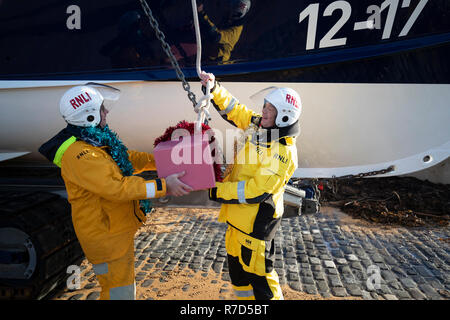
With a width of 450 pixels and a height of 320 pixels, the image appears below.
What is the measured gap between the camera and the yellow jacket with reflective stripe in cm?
192

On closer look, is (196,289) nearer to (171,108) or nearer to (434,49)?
(171,108)

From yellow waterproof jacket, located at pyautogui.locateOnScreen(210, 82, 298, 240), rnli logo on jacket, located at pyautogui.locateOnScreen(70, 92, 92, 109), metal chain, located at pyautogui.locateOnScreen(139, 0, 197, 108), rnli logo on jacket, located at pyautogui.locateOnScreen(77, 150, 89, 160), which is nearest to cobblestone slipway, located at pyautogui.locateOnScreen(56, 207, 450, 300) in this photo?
yellow waterproof jacket, located at pyautogui.locateOnScreen(210, 82, 298, 240)

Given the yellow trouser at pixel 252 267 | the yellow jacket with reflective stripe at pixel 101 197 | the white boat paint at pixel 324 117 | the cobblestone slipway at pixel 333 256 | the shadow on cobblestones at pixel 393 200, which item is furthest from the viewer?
the shadow on cobblestones at pixel 393 200

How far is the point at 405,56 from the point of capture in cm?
307

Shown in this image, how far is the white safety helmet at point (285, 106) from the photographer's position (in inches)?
82.9

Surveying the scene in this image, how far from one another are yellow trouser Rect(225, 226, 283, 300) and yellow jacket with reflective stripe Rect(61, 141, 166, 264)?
69cm

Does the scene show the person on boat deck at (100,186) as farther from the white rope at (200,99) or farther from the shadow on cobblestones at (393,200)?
the shadow on cobblestones at (393,200)

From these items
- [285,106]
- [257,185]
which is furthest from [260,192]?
[285,106]

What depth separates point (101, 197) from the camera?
2.12 meters

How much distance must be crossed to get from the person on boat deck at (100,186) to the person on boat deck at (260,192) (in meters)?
0.42

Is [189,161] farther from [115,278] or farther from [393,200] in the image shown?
[393,200]

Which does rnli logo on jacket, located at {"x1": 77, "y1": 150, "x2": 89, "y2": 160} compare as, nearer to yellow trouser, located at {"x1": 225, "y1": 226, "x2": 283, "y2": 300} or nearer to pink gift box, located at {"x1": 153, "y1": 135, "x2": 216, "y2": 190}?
pink gift box, located at {"x1": 153, "y1": 135, "x2": 216, "y2": 190}

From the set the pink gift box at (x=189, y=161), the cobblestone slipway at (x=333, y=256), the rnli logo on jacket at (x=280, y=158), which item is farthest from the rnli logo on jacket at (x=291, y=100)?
the cobblestone slipway at (x=333, y=256)

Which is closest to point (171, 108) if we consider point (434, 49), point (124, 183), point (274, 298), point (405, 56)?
Result: point (124, 183)
